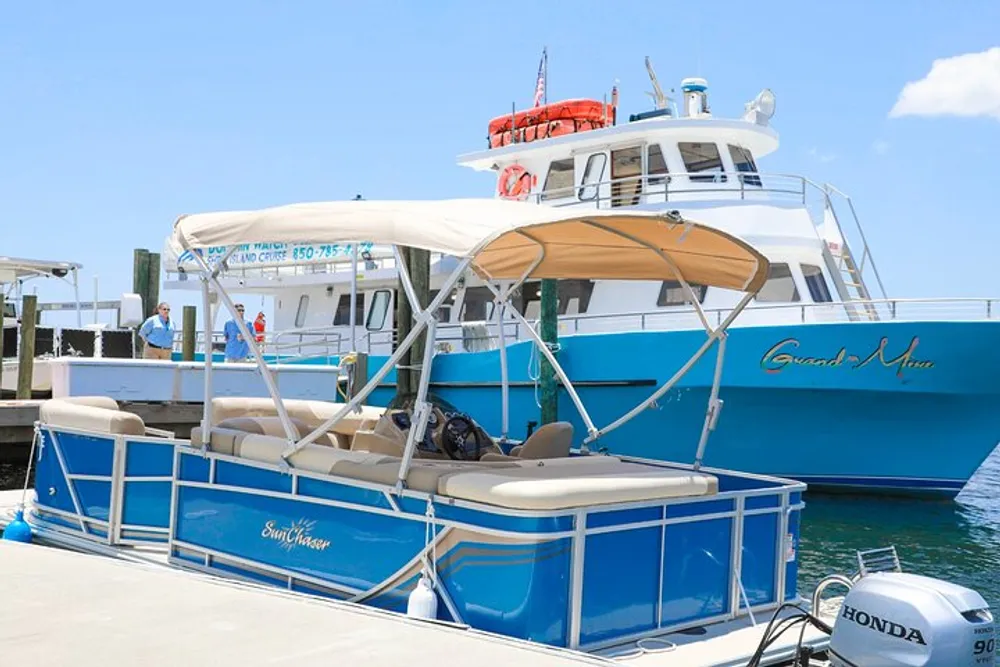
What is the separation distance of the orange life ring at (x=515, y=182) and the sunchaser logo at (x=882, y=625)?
13.3 meters

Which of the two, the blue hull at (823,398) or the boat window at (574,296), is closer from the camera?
the blue hull at (823,398)

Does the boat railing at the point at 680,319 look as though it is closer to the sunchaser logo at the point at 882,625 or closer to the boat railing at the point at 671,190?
the boat railing at the point at 671,190

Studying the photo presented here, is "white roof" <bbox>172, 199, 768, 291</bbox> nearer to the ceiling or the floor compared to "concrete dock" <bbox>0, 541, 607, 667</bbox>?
nearer to the ceiling

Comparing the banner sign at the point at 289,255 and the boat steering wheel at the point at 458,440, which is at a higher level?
the banner sign at the point at 289,255

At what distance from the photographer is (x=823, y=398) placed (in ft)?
42.4

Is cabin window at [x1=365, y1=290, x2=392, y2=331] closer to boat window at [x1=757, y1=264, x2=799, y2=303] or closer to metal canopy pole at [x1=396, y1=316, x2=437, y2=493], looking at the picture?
boat window at [x1=757, y1=264, x2=799, y2=303]

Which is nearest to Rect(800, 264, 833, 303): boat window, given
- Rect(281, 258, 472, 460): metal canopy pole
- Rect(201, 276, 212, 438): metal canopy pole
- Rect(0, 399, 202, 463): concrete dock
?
Rect(0, 399, 202, 463): concrete dock

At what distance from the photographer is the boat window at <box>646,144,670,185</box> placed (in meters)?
15.8

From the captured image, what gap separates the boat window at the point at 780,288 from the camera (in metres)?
14.5

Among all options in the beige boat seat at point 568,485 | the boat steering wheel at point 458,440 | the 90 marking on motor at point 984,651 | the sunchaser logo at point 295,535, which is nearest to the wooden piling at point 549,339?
the boat steering wheel at point 458,440

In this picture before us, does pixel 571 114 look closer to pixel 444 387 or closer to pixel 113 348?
pixel 444 387

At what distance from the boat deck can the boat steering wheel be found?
127 cm

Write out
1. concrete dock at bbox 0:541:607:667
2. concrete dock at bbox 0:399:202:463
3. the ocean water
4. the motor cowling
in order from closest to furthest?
the motor cowling → concrete dock at bbox 0:541:607:667 → the ocean water → concrete dock at bbox 0:399:202:463

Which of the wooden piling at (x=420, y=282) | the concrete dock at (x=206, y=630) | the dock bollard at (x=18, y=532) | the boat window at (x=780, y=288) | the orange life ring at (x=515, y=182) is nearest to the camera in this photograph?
the concrete dock at (x=206, y=630)
